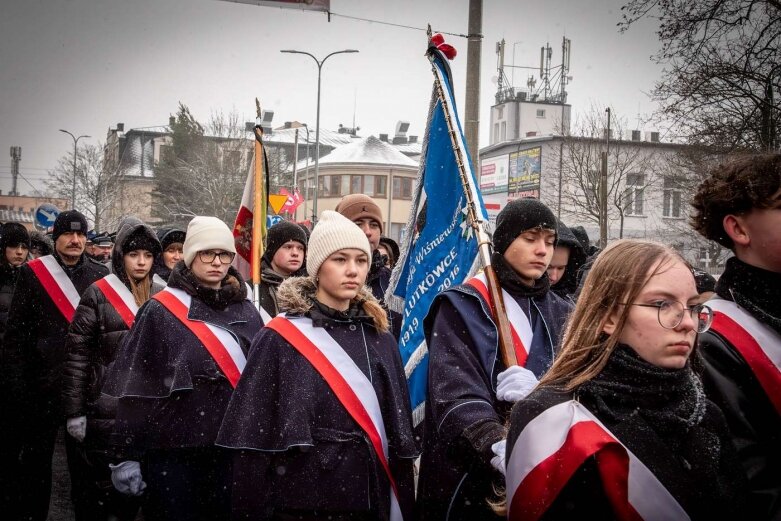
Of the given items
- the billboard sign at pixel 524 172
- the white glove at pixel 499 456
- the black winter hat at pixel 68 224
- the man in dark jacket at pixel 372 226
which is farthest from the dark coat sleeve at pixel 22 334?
the billboard sign at pixel 524 172

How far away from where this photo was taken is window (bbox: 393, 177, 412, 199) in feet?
209

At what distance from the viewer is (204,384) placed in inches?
171

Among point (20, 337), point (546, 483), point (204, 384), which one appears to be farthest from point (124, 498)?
point (546, 483)

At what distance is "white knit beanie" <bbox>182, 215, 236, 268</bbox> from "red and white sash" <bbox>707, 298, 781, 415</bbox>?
3.07 metres

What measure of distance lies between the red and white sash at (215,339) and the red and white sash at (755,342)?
2.71 m

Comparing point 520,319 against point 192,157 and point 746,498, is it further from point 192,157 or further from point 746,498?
point 192,157

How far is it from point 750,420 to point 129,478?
10.8 feet

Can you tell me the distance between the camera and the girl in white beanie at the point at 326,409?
3.25 m

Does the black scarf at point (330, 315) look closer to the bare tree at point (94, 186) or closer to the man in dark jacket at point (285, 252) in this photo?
the man in dark jacket at point (285, 252)

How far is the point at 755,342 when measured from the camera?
2.27 meters

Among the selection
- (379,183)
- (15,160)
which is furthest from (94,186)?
(15,160)

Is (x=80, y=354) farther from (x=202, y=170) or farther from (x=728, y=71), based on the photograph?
(x=202, y=170)

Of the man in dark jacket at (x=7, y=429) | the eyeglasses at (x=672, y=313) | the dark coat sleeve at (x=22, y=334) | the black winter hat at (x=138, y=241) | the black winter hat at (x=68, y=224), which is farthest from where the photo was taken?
the black winter hat at (x=68, y=224)

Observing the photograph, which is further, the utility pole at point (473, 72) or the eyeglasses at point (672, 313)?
the utility pole at point (473, 72)
